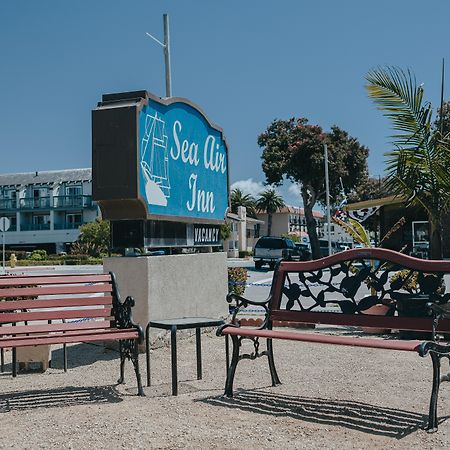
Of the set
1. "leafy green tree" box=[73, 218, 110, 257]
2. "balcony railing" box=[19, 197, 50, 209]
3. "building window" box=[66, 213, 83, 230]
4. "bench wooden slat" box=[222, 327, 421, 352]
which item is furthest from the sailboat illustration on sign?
"balcony railing" box=[19, 197, 50, 209]

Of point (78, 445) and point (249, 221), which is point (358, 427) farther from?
point (249, 221)

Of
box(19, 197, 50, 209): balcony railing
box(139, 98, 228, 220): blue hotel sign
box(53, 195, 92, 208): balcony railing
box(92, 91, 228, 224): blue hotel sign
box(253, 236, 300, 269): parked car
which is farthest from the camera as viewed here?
box(19, 197, 50, 209): balcony railing

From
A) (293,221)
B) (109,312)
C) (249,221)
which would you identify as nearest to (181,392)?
(109,312)

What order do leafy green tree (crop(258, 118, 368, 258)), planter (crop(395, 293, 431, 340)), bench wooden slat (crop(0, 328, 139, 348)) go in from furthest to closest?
leafy green tree (crop(258, 118, 368, 258)) → planter (crop(395, 293, 431, 340)) → bench wooden slat (crop(0, 328, 139, 348))

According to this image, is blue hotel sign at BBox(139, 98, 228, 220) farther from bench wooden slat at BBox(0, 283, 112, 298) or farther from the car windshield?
the car windshield

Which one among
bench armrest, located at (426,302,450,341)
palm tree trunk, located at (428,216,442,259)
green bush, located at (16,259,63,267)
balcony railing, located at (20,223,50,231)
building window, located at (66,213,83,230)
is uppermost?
building window, located at (66,213,83,230)

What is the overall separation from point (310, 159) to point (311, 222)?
13.3ft

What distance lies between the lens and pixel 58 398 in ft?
18.0

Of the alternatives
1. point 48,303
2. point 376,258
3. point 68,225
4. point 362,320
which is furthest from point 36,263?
point 376,258

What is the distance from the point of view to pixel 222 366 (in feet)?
22.7

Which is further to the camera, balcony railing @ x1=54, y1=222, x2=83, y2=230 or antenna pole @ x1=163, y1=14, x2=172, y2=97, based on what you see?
balcony railing @ x1=54, y1=222, x2=83, y2=230

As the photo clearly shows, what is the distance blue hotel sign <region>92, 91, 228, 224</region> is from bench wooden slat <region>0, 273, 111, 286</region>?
4.26 ft

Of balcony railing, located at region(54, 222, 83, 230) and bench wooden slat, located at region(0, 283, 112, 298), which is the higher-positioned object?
balcony railing, located at region(54, 222, 83, 230)

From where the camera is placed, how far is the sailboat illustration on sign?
294 inches
